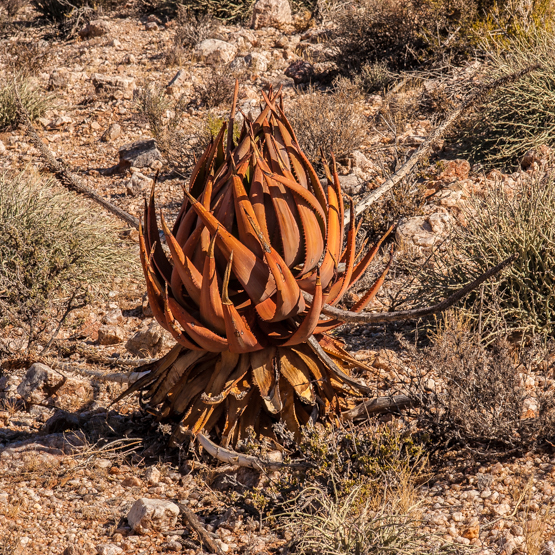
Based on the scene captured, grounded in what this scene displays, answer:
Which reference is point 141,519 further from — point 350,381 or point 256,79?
point 256,79

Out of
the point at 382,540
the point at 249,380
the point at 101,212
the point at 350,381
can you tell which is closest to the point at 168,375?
the point at 249,380

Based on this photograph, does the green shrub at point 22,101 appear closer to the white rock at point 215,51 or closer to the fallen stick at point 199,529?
the white rock at point 215,51

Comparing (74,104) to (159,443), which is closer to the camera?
(159,443)

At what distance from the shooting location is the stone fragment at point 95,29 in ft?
35.7

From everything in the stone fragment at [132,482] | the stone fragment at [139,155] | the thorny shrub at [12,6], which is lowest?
the stone fragment at [132,482]

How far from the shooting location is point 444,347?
2695mm

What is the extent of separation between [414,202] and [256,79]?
4.62m

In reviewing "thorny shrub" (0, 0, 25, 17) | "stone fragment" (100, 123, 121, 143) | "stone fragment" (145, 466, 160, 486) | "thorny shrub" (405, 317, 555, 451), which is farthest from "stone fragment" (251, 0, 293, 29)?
"stone fragment" (145, 466, 160, 486)

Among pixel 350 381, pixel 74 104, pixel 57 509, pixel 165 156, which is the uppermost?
pixel 74 104

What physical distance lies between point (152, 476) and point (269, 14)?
981 centimetres

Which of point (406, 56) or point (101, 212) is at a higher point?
point (406, 56)

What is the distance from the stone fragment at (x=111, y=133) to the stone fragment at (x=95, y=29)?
386cm

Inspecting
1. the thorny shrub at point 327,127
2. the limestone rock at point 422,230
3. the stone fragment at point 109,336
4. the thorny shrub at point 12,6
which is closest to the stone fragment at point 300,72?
the thorny shrub at point 327,127

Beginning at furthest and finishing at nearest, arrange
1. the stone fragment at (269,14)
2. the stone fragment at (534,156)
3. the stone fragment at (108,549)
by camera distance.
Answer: the stone fragment at (269,14) → the stone fragment at (534,156) → the stone fragment at (108,549)
